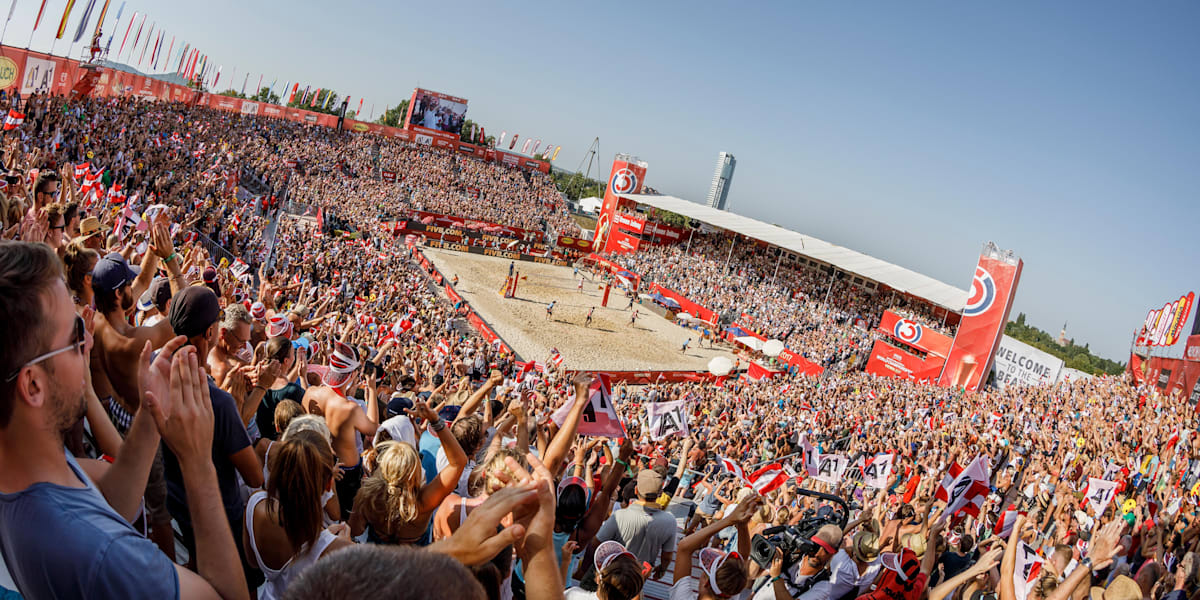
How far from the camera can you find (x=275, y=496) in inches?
94.2

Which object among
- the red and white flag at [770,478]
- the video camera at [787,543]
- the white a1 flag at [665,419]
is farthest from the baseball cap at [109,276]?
the red and white flag at [770,478]

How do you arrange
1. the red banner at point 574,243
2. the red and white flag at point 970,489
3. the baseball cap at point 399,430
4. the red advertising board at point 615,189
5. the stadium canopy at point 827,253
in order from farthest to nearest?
the red advertising board at point 615,189
the red banner at point 574,243
the stadium canopy at point 827,253
the red and white flag at point 970,489
the baseball cap at point 399,430

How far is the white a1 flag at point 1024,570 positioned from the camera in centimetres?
438

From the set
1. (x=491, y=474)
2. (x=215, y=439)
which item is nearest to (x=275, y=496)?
(x=215, y=439)

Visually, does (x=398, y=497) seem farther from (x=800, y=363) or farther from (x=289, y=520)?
(x=800, y=363)

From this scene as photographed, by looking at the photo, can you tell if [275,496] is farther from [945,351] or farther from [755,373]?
[945,351]

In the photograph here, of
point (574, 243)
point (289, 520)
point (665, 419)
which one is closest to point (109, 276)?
point (289, 520)

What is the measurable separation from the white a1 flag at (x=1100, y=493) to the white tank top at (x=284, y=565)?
10.5 metres

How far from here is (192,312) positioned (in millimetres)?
3260

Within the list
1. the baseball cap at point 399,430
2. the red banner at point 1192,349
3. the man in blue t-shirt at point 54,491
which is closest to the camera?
the man in blue t-shirt at point 54,491

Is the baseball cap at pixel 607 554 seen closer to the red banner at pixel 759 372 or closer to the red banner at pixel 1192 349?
the red banner at pixel 759 372

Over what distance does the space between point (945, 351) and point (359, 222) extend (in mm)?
29132

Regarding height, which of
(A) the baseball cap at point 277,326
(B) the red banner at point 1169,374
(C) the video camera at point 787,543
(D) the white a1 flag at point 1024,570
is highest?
(B) the red banner at point 1169,374

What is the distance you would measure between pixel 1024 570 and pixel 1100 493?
5963mm
